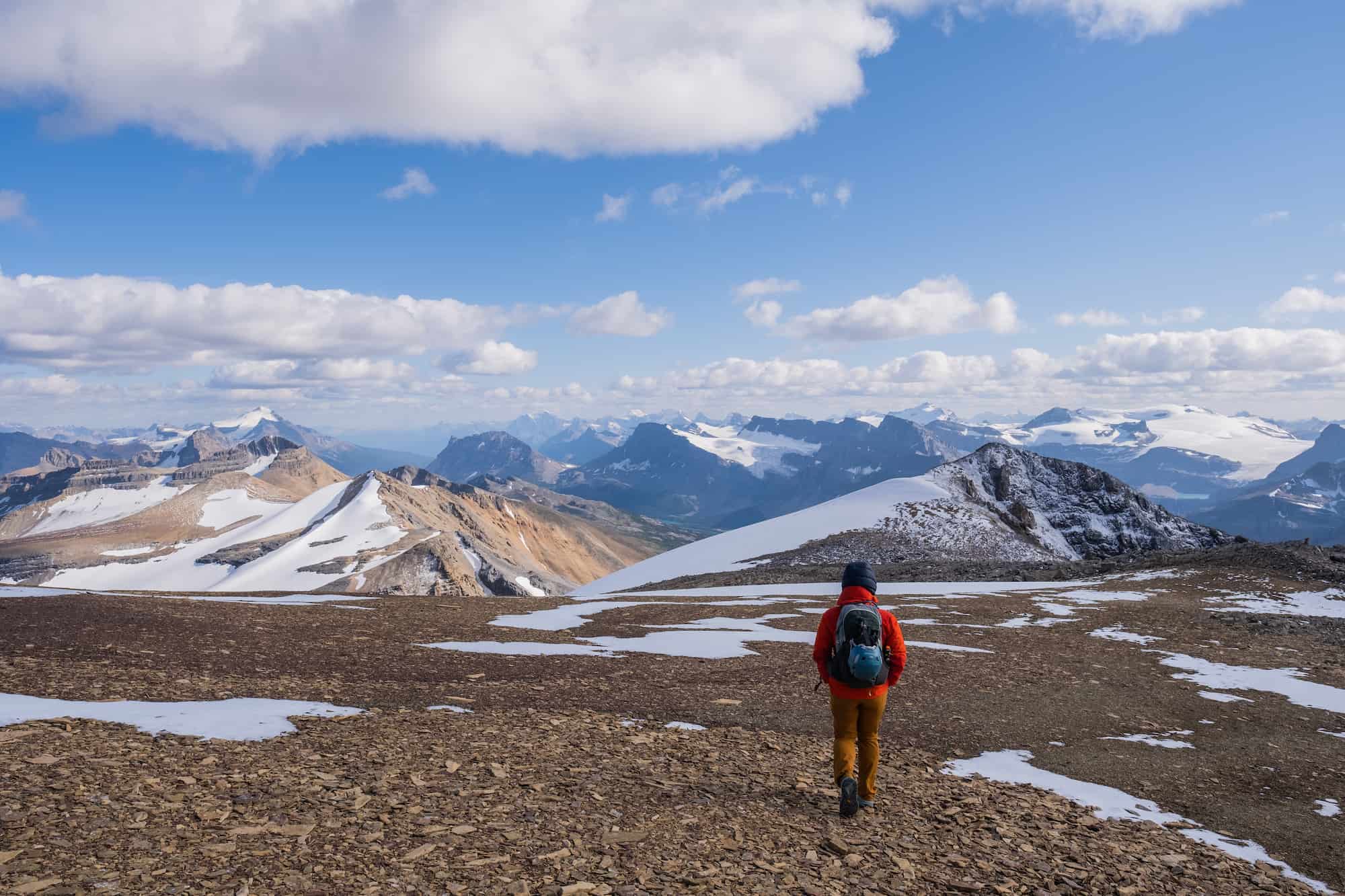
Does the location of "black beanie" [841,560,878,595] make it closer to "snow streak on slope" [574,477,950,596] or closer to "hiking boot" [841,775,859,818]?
"hiking boot" [841,775,859,818]

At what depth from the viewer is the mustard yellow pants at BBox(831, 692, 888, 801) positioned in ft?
33.5

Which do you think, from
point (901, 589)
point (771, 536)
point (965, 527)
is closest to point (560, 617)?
point (901, 589)

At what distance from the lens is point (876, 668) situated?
984cm

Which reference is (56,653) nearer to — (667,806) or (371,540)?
(667,806)

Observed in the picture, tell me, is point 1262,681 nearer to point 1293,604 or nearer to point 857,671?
point 1293,604

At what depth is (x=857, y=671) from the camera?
9.84m

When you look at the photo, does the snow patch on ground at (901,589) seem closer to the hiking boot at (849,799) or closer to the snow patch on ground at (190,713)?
the snow patch on ground at (190,713)

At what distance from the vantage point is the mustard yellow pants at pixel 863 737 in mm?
10211

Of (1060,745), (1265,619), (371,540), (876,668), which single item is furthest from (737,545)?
(371,540)

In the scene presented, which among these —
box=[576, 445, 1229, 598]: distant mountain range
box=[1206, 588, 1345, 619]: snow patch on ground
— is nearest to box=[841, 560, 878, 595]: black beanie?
box=[1206, 588, 1345, 619]: snow patch on ground

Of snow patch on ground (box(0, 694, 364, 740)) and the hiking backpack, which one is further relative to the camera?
snow patch on ground (box(0, 694, 364, 740))

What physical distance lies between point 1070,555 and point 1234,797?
72988mm

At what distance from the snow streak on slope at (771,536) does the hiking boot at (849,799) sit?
4855cm

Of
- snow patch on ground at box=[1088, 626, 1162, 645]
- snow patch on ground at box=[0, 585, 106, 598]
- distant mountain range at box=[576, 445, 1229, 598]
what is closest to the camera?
snow patch on ground at box=[1088, 626, 1162, 645]
